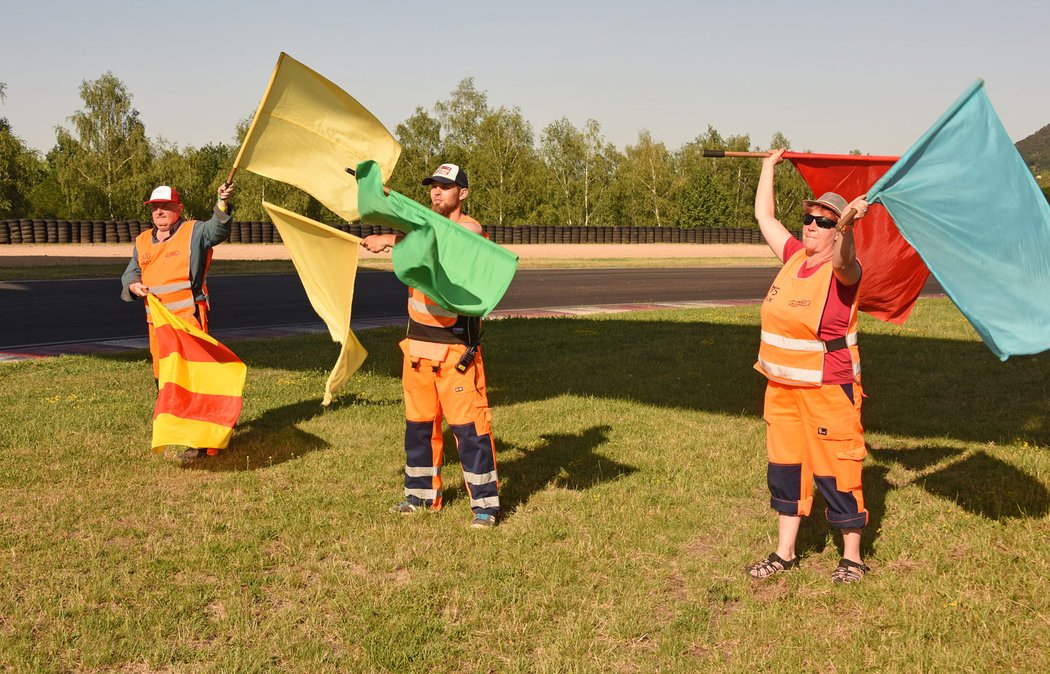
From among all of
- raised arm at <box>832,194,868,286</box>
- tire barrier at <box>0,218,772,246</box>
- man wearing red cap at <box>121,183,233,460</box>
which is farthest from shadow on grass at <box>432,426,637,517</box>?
tire barrier at <box>0,218,772,246</box>

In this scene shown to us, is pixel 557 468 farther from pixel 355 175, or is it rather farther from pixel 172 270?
pixel 172 270

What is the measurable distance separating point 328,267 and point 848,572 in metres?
4.04

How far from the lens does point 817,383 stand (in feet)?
17.5

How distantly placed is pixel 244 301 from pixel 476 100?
6381 cm

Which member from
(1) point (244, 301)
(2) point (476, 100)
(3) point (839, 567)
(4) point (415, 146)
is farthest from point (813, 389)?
(2) point (476, 100)

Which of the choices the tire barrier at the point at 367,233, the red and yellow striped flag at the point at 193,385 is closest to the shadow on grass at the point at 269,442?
the red and yellow striped flag at the point at 193,385

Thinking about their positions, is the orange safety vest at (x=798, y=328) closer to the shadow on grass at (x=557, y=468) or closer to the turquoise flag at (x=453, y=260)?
the turquoise flag at (x=453, y=260)

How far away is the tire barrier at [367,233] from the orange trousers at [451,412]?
105 ft

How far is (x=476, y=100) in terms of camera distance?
269ft

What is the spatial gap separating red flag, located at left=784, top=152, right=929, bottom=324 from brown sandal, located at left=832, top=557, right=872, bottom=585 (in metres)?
2.46

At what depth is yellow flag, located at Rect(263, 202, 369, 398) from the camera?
6727mm

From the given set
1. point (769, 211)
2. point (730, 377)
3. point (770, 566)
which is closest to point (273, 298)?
point (730, 377)

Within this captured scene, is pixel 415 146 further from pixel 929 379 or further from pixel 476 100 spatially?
pixel 929 379

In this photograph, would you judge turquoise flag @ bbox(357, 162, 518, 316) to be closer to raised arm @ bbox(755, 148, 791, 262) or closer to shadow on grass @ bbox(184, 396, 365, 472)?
raised arm @ bbox(755, 148, 791, 262)
